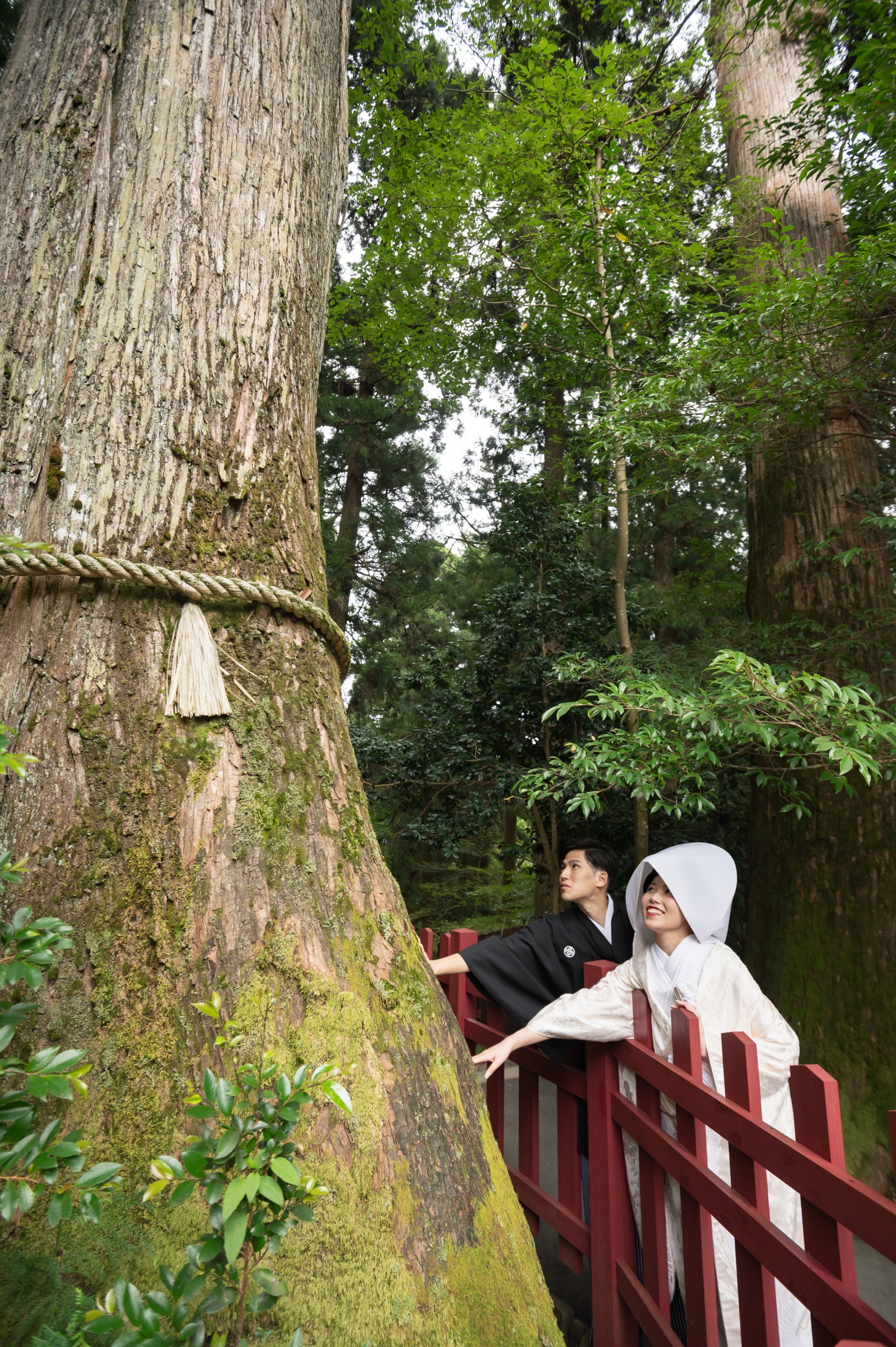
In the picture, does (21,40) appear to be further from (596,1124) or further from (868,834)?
(868,834)

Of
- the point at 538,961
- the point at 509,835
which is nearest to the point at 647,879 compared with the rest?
the point at 538,961

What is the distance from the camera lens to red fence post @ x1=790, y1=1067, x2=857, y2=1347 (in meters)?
1.04

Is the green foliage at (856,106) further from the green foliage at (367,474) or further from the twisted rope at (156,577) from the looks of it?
the green foliage at (367,474)

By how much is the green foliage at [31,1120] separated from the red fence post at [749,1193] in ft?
3.65

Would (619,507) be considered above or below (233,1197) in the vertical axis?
above

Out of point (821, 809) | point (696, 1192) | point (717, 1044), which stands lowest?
point (696, 1192)

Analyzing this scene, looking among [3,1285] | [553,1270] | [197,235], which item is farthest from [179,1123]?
[553,1270]

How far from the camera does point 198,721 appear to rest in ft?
4.09

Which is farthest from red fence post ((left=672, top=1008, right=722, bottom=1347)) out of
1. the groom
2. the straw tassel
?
the straw tassel

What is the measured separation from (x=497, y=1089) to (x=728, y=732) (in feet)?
4.88

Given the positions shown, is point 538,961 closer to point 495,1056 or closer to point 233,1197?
point 495,1056

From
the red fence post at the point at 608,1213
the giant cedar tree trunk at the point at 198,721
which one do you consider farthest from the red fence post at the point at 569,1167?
the giant cedar tree trunk at the point at 198,721

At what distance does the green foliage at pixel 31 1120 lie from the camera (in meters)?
0.60

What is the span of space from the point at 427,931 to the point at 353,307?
18.9ft
